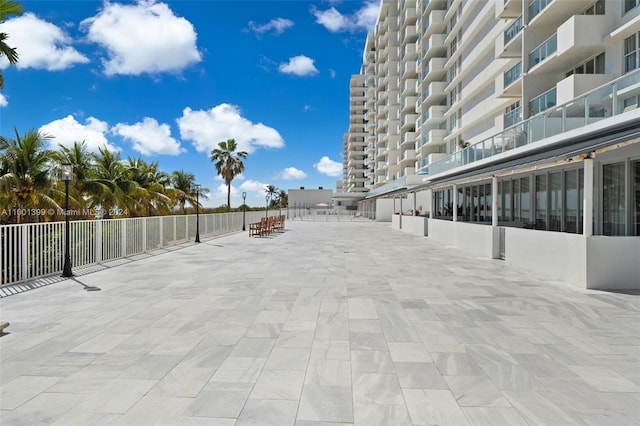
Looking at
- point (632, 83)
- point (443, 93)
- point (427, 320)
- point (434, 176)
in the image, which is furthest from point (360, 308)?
point (443, 93)

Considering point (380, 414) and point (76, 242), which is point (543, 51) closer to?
point (380, 414)

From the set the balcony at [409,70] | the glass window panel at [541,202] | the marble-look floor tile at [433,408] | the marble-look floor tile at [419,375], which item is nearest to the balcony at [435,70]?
the balcony at [409,70]

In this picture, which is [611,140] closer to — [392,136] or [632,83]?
[632,83]

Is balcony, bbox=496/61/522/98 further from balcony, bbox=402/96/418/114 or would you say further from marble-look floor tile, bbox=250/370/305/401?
balcony, bbox=402/96/418/114

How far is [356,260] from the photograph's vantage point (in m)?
12.7

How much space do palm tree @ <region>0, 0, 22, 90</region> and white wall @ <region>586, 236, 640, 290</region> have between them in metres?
13.8

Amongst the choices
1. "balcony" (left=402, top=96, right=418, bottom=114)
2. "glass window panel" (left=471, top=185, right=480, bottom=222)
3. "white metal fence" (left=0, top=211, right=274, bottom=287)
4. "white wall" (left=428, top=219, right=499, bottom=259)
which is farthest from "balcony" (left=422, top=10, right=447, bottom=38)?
"white metal fence" (left=0, top=211, right=274, bottom=287)

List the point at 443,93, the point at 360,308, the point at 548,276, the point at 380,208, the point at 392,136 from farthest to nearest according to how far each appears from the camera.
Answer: the point at 392,136, the point at 380,208, the point at 443,93, the point at 548,276, the point at 360,308

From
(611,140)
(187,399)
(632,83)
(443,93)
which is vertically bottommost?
(187,399)

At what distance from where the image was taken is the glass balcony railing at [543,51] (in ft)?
58.8

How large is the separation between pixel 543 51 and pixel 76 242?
2270 cm

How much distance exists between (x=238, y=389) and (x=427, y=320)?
3.42m

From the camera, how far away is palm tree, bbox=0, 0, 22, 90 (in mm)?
7870

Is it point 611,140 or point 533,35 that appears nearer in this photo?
point 611,140
